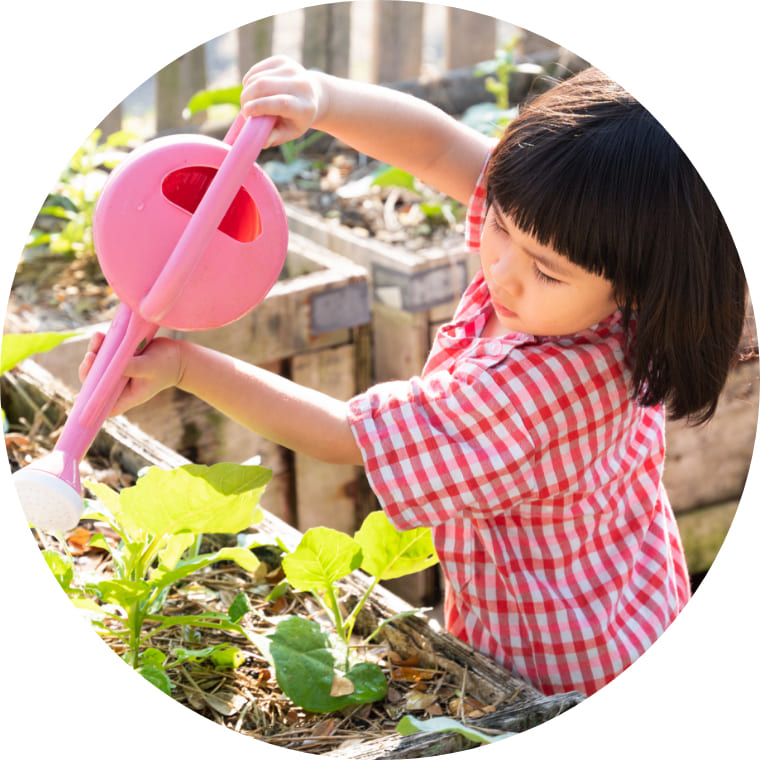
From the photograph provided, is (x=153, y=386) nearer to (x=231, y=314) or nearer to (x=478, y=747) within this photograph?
(x=231, y=314)

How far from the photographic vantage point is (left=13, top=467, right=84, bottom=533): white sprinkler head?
828 mm

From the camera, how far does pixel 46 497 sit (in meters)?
0.83

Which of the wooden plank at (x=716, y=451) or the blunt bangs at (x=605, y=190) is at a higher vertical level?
the blunt bangs at (x=605, y=190)

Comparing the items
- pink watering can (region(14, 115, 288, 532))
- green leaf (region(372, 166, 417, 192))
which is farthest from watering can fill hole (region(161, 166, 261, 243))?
green leaf (region(372, 166, 417, 192))

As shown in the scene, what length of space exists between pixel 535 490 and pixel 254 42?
6.20 feet

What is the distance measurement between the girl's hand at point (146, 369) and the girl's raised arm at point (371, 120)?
0.21 meters

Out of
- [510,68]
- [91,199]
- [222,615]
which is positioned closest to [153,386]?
[222,615]

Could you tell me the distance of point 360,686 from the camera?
3.24ft

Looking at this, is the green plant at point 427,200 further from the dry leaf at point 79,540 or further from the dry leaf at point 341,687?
the dry leaf at point 341,687

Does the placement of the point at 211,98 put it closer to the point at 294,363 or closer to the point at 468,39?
the point at 294,363

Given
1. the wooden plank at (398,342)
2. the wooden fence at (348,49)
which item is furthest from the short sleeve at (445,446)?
the wooden fence at (348,49)

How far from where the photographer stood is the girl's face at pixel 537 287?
0.93 metres

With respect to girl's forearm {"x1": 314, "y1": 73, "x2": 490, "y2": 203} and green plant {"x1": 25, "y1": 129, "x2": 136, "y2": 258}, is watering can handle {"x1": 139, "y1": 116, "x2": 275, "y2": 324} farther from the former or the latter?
green plant {"x1": 25, "y1": 129, "x2": 136, "y2": 258}

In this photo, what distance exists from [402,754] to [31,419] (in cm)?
79
